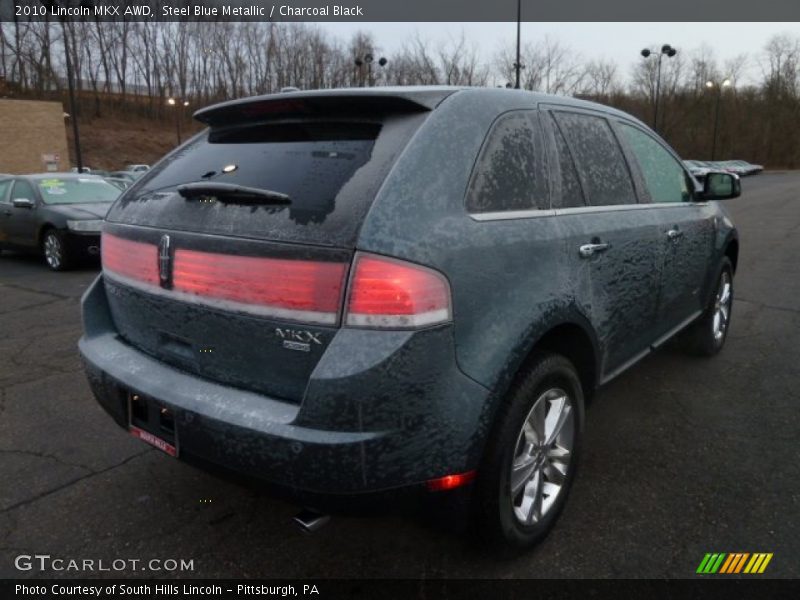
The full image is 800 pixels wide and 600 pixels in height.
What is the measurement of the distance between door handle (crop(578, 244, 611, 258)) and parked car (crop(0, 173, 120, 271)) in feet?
26.0

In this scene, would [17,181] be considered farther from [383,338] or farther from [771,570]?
[771,570]

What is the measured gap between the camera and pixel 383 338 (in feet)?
5.77

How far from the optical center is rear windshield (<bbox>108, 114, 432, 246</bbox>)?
1.88 meters

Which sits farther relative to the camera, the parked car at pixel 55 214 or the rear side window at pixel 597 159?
the parked car at pixel 55 214

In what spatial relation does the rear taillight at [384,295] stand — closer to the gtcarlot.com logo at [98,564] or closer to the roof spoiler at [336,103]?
the roof spoiler at [336,103]

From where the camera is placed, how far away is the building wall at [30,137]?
33906 mm

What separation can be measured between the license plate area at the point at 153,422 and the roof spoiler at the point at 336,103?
117 centimetres

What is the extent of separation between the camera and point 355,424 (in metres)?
1.76

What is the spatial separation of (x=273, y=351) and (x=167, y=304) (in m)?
0.55

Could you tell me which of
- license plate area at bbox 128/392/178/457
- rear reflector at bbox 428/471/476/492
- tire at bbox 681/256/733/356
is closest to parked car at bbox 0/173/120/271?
license plate area at bbox 128/392/178/457

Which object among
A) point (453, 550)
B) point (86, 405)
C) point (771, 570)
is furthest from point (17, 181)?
point (771, 570)

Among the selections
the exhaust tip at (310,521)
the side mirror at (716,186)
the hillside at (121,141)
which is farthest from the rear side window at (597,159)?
the hillside at (121,141)

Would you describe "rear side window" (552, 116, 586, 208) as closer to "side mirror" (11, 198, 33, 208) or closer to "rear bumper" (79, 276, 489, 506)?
"rear bumper" (79, 276, 489, 506)

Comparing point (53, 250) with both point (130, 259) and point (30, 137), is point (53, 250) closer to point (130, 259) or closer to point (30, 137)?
point (130, 259)
